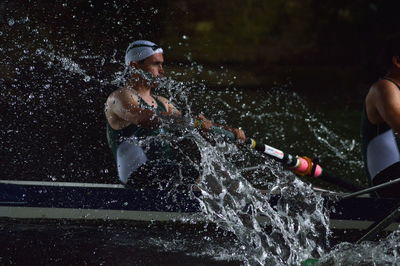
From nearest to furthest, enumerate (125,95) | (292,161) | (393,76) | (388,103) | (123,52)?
(388,103), (393,76), (125,95), (292,161), (123,52)

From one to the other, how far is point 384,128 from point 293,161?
27.0 inches

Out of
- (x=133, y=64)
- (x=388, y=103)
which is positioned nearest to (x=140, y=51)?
(x=133, y=64)

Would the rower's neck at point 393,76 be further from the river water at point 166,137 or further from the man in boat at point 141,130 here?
the man in boat at point 141,130

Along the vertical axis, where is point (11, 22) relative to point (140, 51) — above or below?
above

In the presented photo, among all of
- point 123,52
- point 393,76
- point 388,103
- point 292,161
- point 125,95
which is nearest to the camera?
point 388,103

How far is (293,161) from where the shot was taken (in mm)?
4703

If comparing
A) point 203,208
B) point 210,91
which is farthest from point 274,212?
point 210,91

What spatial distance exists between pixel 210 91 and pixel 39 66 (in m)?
4.88

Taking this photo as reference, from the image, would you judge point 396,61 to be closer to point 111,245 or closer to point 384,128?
point 384,128

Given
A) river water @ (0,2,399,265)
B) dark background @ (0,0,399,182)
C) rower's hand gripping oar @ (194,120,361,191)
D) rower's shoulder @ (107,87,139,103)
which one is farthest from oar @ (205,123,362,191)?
dark background @ (0,0,399,182)

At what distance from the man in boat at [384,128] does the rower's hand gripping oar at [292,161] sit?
33cm

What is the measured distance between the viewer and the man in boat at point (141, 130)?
14.8ft

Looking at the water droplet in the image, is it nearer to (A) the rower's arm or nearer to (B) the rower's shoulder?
(B) the rower's shoulder

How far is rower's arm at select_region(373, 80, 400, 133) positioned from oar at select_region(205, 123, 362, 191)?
2.20ft
